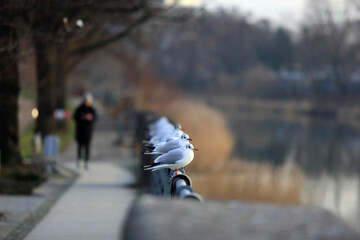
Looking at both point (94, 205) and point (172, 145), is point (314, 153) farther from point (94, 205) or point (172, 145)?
point (172, 145)

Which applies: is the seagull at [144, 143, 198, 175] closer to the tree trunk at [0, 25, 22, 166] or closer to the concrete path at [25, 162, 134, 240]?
the concrete path at [25, 162, 134, 240]

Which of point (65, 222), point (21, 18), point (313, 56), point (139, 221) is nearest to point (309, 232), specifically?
point (139, 221)

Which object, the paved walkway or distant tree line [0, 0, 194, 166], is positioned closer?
the paved walkway

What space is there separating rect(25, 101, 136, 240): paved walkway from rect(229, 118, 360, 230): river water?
683cm

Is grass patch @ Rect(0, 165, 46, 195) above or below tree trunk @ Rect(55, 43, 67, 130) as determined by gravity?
below

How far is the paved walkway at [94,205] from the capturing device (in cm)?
859

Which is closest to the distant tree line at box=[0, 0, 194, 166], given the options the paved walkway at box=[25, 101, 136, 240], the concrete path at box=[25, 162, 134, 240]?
the paved walkway at box=[25, 101, 136, 240]

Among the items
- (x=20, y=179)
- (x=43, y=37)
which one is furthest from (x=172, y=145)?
(x=20, y=179)

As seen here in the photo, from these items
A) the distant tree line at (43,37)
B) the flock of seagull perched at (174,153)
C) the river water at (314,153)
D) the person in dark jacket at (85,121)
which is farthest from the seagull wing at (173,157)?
the river water at (314,153)

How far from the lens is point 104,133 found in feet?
94.7

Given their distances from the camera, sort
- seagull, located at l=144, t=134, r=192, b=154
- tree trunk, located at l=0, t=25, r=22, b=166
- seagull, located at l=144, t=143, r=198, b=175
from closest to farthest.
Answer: seagull, located at l=144, t=143, r=198, b=175
seagull, located at l=144, t=134, r=192, b=154
tree trunk, located at l=0, t=25, r=22, b=166

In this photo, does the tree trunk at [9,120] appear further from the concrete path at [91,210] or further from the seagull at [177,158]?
the seagull at [177,158]

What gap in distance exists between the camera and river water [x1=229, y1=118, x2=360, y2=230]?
24266 millimetres

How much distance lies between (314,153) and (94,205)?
2415 cm
